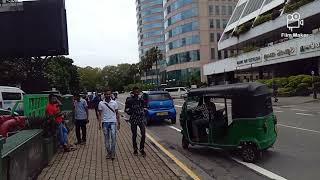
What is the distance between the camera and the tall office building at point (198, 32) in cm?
10262

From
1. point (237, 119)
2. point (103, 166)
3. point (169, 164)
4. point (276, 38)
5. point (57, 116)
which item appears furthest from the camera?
point (276, 38)

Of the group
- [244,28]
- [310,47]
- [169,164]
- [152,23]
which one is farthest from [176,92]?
[152,23]

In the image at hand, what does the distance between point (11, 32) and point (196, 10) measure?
267 feet

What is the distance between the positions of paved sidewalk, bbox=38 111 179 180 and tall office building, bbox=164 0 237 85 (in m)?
85.9

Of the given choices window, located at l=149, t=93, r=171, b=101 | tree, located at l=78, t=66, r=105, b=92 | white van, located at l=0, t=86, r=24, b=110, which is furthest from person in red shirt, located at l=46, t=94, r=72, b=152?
tree, located at l=78, t=66, r=105, b=92

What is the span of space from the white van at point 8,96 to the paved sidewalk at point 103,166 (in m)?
15.6

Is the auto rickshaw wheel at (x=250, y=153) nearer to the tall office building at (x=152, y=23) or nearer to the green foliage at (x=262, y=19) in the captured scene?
the green foliage at (x=262, y=19)

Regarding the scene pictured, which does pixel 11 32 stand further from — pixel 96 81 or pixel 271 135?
pixel 96 81

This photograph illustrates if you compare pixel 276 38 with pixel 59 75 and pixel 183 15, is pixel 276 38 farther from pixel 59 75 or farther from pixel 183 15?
pixel 183 15

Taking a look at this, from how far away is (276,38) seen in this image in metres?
62.2

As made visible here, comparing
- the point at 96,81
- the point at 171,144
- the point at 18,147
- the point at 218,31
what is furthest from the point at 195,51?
the point at 18,147

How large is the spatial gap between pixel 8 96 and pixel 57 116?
17999 millimetres

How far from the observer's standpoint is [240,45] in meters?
72.1

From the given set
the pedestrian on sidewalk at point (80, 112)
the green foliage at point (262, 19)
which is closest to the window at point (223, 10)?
the green foliage at point (262, 19)
